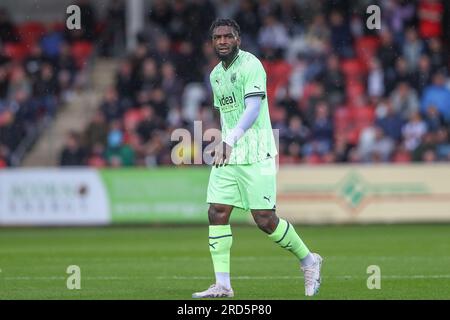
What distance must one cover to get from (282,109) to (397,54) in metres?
3.29

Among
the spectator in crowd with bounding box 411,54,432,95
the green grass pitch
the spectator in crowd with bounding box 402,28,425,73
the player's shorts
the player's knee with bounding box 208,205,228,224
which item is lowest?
the green grass pitch

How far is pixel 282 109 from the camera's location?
25.5m

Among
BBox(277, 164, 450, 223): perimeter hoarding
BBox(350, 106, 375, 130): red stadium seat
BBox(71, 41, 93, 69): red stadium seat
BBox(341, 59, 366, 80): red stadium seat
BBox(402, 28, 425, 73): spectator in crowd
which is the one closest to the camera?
BBox(277, 164, 450, 223): perimeter hoarding

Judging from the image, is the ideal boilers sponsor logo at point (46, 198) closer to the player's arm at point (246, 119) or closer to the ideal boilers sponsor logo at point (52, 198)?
the ideal boilers sponsor logo at point (52, 198)

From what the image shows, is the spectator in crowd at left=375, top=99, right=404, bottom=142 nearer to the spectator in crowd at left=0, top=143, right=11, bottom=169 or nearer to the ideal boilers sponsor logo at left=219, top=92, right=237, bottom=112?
the spectator in crowd at left=0, top=143, right=11, bottom=169

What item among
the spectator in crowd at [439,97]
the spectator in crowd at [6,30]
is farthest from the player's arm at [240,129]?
the spectator in crowd at [6,30]

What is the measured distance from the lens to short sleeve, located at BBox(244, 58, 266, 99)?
1056 cm

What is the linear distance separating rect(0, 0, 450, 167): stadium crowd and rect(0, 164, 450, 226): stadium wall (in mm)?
855

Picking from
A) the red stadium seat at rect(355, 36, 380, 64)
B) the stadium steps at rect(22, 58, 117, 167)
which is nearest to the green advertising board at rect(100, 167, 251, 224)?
the stadium steps at rect(22, 58, 117, 167)

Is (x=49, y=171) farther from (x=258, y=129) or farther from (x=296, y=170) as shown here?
(x=258, y=129)

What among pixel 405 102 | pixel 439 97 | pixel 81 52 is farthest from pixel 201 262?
pixel 81 52

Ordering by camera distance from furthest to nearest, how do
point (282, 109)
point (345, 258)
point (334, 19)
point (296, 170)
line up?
point (334, 19) < point (282, 109) < point (296, 170) < point (345, 258)

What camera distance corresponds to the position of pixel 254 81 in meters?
10.6
